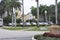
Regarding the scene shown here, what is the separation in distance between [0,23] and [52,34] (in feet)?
174

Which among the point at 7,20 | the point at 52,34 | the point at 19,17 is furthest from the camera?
Answer: the point at 19,17

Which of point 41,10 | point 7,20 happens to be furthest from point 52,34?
point 41,10

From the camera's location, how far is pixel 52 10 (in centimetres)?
10750

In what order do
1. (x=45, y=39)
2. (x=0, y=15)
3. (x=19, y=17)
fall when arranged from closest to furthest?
(x=45, y=39) → (x=19, y=17) → (x=0, y=15)

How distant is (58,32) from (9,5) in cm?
5434

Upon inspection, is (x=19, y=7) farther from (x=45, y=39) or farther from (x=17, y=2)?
(x=45, y=39)

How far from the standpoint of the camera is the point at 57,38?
17375 millimetres

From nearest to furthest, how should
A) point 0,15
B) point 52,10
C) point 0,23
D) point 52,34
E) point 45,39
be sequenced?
1. point 45,39
2. point 52,34
3. point 0,23
4. point 0,15
5. point 52,10

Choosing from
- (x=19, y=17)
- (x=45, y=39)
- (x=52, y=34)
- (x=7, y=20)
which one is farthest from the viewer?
(x=19, y=17)

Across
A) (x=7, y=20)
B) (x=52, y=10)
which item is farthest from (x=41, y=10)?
(x=7, y=20)

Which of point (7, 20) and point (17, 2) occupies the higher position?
point (17, 2)

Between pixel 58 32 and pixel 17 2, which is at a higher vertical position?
pixel 17 2

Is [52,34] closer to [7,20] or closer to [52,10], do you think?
[7,20]

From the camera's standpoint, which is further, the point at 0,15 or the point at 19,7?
the point at 0,15
